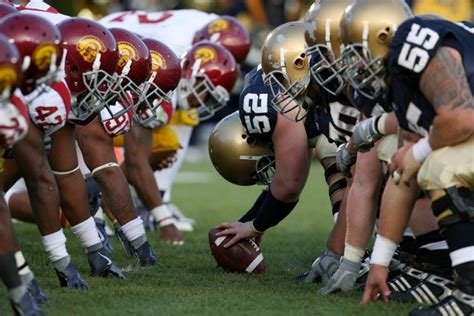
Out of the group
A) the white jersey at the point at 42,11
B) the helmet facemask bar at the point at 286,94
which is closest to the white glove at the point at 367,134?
the helmet facemask bar at the point at 286,94

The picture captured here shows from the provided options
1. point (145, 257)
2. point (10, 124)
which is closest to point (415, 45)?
point (10, 124)

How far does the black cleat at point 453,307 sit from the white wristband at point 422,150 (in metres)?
0.52

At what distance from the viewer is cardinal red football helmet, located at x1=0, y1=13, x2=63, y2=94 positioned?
12.4 ft

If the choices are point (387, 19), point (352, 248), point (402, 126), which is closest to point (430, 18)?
point (387, 19)

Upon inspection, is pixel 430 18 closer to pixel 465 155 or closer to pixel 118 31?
pixel 465 155

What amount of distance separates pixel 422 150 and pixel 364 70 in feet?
1.31

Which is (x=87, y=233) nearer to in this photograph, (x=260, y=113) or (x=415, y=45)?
(x=260, y=113)

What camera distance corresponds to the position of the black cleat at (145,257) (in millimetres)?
5443

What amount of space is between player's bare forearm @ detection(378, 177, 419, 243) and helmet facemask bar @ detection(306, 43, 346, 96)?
0.57 m

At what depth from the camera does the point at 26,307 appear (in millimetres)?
3695

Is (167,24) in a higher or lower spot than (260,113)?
lower

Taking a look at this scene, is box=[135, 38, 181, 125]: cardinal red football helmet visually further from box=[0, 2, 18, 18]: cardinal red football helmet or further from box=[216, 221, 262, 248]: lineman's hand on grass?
box=[0, 2, 18, 18]: cardinal red football helmet

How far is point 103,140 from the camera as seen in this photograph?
5422mm

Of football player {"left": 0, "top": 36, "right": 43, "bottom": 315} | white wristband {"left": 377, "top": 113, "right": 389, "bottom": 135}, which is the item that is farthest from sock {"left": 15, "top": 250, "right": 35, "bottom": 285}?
white wristband {"left": 377, "top": 113, "right": 389, "bottom": 135}
